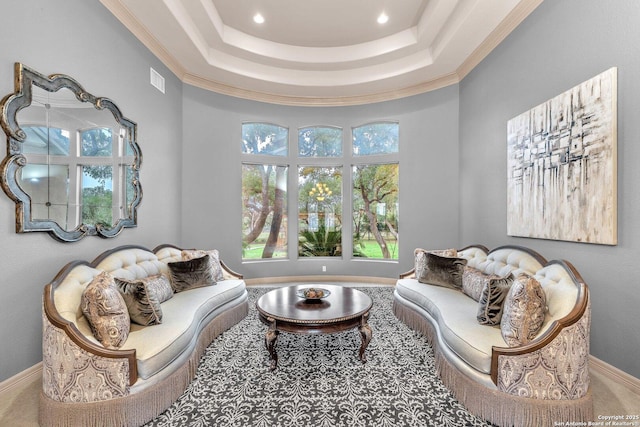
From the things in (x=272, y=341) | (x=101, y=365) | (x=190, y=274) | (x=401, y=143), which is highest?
(x=401, y=143)

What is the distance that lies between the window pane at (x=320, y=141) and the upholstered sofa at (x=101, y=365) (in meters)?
4.10

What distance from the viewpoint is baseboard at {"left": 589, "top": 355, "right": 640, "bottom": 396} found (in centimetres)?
215

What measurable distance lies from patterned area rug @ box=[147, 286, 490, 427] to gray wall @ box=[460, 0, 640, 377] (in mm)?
1512

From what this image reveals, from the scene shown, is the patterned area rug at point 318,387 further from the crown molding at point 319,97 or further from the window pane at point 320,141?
the crown molding at point 319,97

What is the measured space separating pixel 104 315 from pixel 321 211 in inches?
168

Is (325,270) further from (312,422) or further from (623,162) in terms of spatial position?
(623,162)

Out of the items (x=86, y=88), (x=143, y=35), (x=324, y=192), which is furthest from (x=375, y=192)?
(x=86, y=88)

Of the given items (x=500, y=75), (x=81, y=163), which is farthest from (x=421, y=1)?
(x=81, y=163)

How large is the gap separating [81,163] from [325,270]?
13.8 feet

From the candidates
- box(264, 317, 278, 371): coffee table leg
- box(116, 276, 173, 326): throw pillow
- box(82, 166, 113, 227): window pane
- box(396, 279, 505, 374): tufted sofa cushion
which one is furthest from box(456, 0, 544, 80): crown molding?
box(82, 166, 113, 227): window pane

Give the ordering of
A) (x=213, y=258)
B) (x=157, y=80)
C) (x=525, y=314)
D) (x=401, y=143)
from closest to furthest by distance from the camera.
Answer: (x=525, y=314) < (x=213, y=258) < (x=157, y=80) < (x=401, y=143)

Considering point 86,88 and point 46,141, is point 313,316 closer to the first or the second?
point 46,141

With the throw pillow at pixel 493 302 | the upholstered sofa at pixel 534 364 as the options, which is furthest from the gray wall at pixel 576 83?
the throw pillow at pixel 493 302

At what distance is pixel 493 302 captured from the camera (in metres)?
2.33
